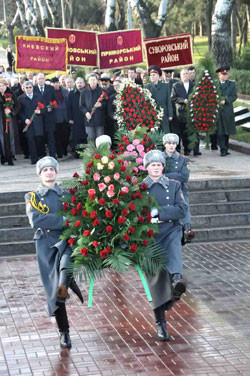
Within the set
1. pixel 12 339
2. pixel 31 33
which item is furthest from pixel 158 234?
pixel 31 33

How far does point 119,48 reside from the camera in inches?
818

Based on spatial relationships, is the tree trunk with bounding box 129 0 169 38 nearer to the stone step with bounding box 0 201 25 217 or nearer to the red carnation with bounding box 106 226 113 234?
Result: the stone step with bounding box 0 201 25 217

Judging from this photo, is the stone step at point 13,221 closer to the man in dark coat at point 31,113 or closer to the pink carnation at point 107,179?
the man in dark coat at point 31,113

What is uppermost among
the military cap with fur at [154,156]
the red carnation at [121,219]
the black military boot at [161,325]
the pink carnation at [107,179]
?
the military cap with fur at [154,156]

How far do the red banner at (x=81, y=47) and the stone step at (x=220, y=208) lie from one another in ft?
24.5

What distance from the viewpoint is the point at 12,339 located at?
9016 millimetres

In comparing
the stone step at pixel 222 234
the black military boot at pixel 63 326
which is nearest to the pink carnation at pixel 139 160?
the black military boot at pixel 63 326

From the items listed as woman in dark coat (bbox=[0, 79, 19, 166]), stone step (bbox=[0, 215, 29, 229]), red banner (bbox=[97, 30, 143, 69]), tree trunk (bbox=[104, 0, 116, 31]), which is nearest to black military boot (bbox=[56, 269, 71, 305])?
stone step (bbox=[0, 215, 29, 229])

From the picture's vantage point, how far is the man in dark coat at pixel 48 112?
17.9 metres

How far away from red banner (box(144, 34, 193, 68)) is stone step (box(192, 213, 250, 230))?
22.3 feet

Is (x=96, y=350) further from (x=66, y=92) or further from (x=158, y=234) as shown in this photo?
(x=66, y=92)

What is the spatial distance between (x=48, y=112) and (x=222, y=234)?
5499mm

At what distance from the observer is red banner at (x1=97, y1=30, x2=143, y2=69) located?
818 inches

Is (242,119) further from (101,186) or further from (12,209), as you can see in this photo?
(101,186)
